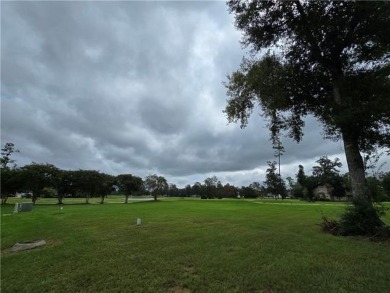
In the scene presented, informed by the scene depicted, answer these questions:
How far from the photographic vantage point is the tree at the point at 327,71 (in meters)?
12.6

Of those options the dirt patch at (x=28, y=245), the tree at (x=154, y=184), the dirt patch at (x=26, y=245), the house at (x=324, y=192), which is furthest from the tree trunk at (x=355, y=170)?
the house at (x=324, y=192)

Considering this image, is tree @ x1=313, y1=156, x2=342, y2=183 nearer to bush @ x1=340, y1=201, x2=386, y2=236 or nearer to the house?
the house

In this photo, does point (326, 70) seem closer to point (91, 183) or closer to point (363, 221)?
point (363, 221)

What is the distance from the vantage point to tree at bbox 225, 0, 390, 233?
41.3ft

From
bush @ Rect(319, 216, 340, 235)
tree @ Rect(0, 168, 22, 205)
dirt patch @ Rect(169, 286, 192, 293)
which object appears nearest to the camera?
dirt patch @ Rect(169, 286, 192, 293)

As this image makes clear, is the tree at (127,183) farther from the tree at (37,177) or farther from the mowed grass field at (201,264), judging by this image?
the mowed grass field at (201,264)

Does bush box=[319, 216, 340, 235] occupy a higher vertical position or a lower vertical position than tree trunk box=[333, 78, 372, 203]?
lower

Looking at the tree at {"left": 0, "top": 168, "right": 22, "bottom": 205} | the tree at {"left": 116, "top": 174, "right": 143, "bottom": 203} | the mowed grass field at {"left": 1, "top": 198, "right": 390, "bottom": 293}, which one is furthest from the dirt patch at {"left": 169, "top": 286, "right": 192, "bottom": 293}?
the tree at {"left": 116, "top": 174, "right": 143, "bottom": 203}

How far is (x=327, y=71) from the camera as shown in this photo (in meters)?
15.6

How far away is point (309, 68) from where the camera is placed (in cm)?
1612

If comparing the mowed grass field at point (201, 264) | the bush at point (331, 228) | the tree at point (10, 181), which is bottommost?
the mowed grass field at point (201, 264)

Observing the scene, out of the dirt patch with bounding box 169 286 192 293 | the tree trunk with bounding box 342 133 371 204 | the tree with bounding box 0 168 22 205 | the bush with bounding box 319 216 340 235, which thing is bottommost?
the dirt patch with bounding box 169 286 192 293

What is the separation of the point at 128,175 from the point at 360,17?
6638 cm

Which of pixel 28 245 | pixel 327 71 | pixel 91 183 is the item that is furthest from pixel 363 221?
pixel 91 183
